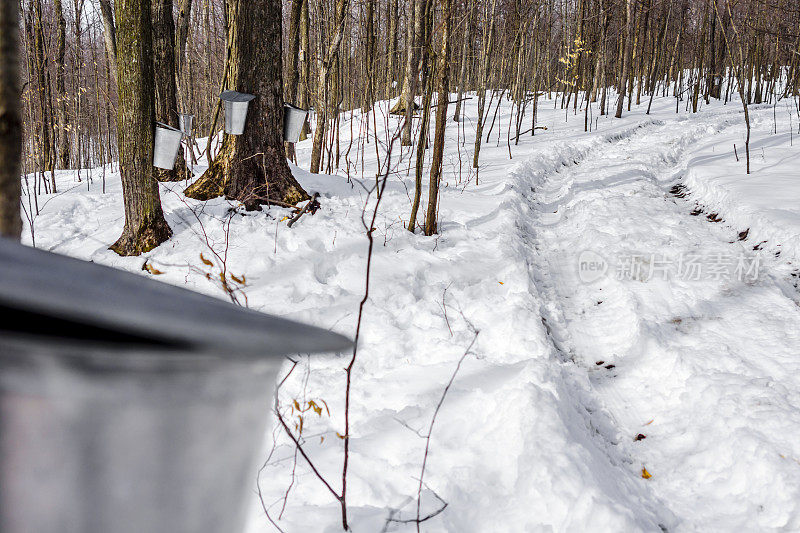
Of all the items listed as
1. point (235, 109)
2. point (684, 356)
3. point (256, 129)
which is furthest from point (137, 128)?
point (684, 356)

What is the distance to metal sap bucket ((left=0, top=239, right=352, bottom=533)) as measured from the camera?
14.7 inches

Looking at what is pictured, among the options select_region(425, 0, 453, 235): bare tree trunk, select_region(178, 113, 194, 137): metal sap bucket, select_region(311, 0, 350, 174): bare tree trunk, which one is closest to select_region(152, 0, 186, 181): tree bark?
select_region(178, 113, 194, 137): metal sap bucket

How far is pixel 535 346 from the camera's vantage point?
10.8 ft

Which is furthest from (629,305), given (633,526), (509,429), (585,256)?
(633,526)

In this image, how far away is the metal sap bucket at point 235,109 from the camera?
479cm

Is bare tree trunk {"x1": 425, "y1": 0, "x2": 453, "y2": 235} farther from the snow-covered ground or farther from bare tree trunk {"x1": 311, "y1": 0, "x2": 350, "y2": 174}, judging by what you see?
bare tree trunk {"x1": 311, "y1": 0, "x2": 350, "y2": 174}

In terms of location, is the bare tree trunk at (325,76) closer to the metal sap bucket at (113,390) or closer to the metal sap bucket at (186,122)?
the metal sap bucket at (186,122)

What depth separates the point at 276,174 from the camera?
17.8ft

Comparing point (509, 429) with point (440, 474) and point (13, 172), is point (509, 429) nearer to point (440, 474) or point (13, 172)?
point (440, 474)

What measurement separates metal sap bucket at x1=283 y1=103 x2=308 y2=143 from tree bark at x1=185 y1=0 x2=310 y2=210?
72 millimetres

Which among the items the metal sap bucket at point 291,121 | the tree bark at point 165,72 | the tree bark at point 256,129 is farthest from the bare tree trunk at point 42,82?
the metal sap bucket at point 291,121

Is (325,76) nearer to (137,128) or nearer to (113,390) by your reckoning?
(137,128)

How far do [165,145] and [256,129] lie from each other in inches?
38.7

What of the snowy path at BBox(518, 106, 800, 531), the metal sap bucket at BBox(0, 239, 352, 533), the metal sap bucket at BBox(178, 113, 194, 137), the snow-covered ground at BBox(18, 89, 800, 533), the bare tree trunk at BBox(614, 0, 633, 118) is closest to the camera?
the metal sap bucket at BBox(0, 239, 352, 533)
